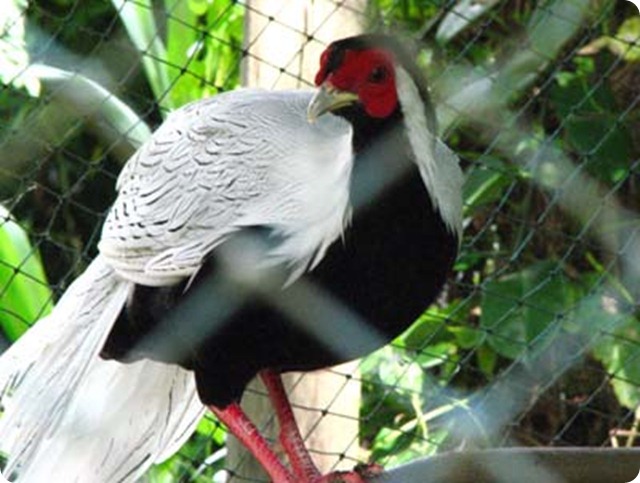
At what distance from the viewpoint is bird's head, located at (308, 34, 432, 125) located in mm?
1938

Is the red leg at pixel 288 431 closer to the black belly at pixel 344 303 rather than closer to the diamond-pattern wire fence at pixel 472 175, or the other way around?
the black belly at pixel 344 303

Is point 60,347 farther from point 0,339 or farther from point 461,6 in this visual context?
point 461,6

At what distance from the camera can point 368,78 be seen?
1958 millimetres

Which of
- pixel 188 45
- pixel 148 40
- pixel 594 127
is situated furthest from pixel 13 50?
pixel 594 127

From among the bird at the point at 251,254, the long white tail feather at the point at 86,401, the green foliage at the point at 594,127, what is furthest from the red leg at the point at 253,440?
the green foliage at the point at 594,127

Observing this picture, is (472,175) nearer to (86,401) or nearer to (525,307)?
(525,307)

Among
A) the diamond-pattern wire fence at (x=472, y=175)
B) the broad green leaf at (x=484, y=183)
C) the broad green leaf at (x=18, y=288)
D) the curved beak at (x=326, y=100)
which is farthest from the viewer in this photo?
the broad green leaf at (x=484, y=183)

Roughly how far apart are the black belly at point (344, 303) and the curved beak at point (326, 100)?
0.12 meters

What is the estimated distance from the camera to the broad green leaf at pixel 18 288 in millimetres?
2578

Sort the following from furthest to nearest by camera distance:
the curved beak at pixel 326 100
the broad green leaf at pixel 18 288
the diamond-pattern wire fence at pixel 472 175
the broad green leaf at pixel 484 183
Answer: the broad green leaf at pixel 484 183 < the diamond-pattern wire fence at pixel 472 175 < the broad green leaf at pixel 18 288 < the curved beak at pixel 326 100

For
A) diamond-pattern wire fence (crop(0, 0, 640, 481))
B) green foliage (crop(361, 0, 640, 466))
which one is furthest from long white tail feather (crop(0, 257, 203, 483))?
Result: green foliage (crop(361, 0, 640, 466))

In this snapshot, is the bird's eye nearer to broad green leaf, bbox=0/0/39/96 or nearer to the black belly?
the black belly

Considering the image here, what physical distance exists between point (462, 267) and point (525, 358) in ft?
1.04

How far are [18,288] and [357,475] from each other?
32.2 inches
